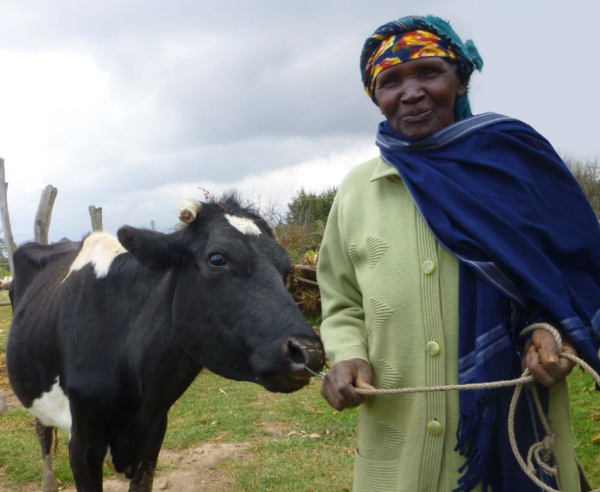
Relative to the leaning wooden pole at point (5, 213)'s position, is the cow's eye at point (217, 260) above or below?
below

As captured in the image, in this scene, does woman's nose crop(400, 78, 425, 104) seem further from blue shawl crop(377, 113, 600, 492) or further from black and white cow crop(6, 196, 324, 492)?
black and white cow crop(6, 196, 324, 492)

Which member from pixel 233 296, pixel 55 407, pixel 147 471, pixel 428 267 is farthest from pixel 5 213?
pixel 428 267

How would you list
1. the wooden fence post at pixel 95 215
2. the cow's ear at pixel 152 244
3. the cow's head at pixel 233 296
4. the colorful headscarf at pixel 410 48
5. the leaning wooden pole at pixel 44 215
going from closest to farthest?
1. the colorful headscarf at pixel 410 48
2. the cow's head at pixel 233 296
3. the cow's ear at pixel 152 244
4. the leaning wooden pole at pixel 44 215
5. the wooden fence post at pixel 95 215

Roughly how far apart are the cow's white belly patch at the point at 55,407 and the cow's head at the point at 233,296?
1.30m

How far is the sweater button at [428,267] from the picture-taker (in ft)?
5.37

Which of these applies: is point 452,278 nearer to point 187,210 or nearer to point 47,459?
point 187,210

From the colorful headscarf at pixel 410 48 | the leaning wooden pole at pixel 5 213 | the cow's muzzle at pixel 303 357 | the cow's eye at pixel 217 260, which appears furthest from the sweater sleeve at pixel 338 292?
the leaning wooden pole at pixel 5 213

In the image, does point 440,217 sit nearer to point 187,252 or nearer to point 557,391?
point 557,391

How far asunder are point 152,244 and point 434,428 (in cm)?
180

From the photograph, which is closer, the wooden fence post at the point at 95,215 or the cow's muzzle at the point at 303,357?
the cow's muzzle at the point at 303,357

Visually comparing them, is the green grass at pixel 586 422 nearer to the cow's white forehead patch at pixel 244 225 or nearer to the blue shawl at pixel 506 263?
the blue shawl at pixel 506 263

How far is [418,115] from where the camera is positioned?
1.79 meters

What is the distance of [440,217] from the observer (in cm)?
162

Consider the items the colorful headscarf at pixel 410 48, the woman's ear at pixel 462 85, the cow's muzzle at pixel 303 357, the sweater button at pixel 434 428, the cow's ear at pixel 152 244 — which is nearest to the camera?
the sweater button at pixel 434 428
